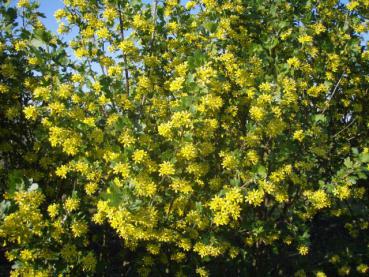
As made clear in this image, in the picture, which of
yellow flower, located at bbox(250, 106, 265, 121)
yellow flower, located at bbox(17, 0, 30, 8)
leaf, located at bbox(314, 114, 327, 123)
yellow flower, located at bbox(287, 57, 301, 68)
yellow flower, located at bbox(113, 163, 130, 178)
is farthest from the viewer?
yellow flower, located at bbox(17, 0, 30, 8)

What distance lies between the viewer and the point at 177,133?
3.52 meters

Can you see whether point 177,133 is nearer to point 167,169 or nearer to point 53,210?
point 167,169

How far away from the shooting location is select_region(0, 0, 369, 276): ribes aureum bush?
3432 mm

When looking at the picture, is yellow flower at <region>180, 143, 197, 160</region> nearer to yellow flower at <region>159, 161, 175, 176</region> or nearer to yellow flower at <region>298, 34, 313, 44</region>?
yellow flower at <region>159, 161, 175, 176</region>

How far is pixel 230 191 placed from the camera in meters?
3.47

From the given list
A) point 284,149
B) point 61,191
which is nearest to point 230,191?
point 284,149

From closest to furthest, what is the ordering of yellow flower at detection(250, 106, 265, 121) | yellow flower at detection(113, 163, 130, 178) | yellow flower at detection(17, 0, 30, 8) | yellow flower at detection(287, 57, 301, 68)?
yellow flower at detection(113, 163, 130, 178) → yellow flower at detection(250, 106, 265, 121) → yellow flower at detection(287, 57, 301, 68) → yellow flower at detection(17, 0, 30, 8)

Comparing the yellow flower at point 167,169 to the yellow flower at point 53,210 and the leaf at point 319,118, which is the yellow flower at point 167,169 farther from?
the leaf at point 319,118

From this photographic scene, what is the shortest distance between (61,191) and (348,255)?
4091mm

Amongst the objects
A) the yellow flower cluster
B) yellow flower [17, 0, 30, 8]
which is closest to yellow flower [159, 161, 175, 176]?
the yellow flower cluster

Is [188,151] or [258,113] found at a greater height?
[258,113]

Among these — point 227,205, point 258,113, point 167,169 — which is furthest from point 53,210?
point 258,113

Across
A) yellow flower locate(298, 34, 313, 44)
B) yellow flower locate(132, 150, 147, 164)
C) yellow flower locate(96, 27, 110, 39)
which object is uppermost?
yellow flower locate(298, 34, 313, 44)

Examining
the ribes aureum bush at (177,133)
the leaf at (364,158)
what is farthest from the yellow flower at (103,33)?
the leaf at (364,158)
